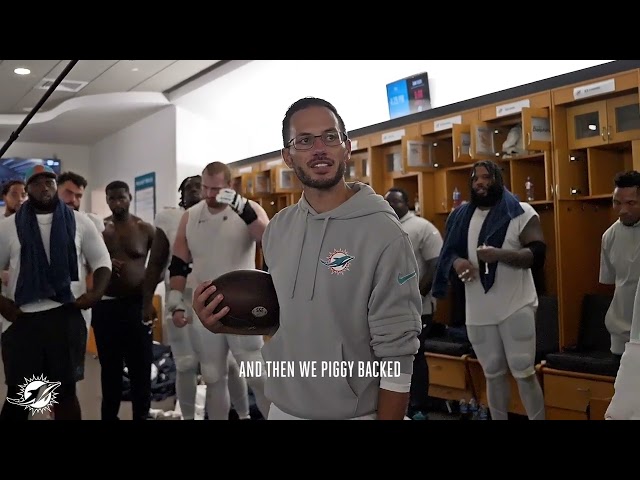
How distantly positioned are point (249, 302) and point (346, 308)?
1.01 ft

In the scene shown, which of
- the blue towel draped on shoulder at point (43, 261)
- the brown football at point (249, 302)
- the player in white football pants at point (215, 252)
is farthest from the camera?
the player in white football pants at point (215, 252)

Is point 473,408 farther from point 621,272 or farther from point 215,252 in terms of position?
point 215,252

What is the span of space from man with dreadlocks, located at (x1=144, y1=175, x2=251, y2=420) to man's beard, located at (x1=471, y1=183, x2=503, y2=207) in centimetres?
127

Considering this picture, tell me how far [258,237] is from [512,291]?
3.68 feet

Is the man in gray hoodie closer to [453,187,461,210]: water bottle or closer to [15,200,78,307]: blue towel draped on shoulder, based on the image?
[15,200,78,307]: blue towel draped on shoulder

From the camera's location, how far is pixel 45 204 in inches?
102

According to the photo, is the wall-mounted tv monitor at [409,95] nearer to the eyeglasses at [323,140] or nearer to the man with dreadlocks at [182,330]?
the man with dreadlocks at [182,330]

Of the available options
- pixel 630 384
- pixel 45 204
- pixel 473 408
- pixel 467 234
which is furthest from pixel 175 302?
pixel 473 408

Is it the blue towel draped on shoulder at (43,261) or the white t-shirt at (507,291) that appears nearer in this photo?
the blue towel draped on shoulder at (43,261)

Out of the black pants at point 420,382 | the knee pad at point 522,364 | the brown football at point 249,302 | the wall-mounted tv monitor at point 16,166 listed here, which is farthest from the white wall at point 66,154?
the knee pad at point 522,364

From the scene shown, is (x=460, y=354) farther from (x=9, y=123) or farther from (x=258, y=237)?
(x=9, y=123)

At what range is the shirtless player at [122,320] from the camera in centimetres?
320

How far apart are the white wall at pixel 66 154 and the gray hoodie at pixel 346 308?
5.77ft

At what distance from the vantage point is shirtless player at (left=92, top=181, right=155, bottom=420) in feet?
10.5
